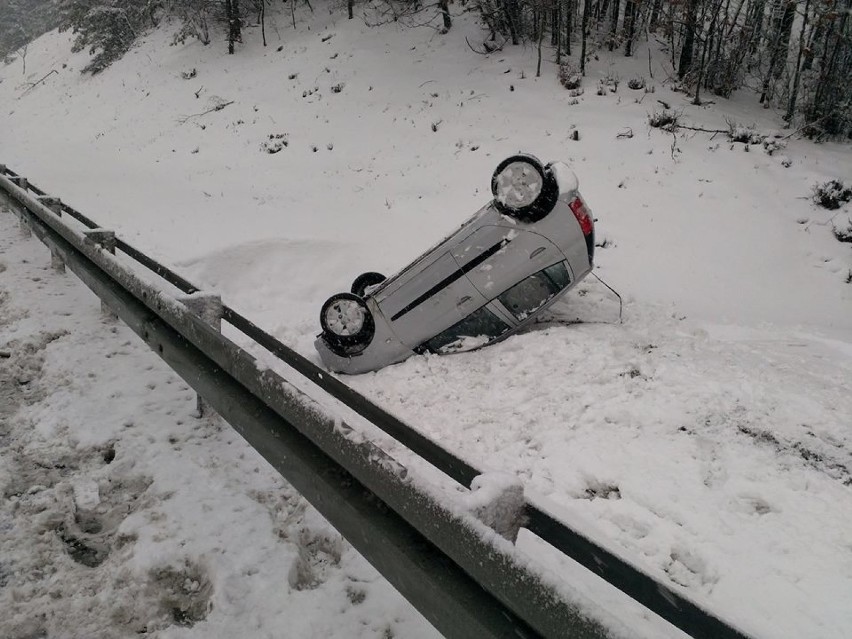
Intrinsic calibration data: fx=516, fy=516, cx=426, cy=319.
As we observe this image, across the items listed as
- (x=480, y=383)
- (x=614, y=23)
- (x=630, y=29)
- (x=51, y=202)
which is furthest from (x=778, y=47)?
(x=51, y=202)

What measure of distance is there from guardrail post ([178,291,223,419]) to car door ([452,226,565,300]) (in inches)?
115

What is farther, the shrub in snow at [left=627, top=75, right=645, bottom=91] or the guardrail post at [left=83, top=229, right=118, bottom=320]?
the shrub in snow at [left=627, top=75, right=645, bottom=91]

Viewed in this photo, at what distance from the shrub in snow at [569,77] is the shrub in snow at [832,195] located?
6662 mm

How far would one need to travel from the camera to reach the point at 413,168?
39.0 ft

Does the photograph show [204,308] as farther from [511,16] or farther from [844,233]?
[511,16]

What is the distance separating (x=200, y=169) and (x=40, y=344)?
39.0 feet

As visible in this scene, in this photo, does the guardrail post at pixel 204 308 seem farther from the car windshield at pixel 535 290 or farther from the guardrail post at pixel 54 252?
the car windshield at pixel 535 290

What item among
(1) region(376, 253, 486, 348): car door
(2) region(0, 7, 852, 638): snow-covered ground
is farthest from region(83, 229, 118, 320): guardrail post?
(1) region(376, 253, 486, 348): car door

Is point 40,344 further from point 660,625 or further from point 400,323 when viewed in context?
point 660,625

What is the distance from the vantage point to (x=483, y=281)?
5352 mm

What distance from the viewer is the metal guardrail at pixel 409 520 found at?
3.76 ft

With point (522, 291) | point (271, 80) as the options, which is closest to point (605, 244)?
point (522, 291)

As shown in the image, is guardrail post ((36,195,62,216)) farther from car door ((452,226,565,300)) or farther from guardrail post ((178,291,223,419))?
car door ((452,226,565,300))

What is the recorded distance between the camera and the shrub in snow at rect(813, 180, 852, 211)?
26.5 feet
